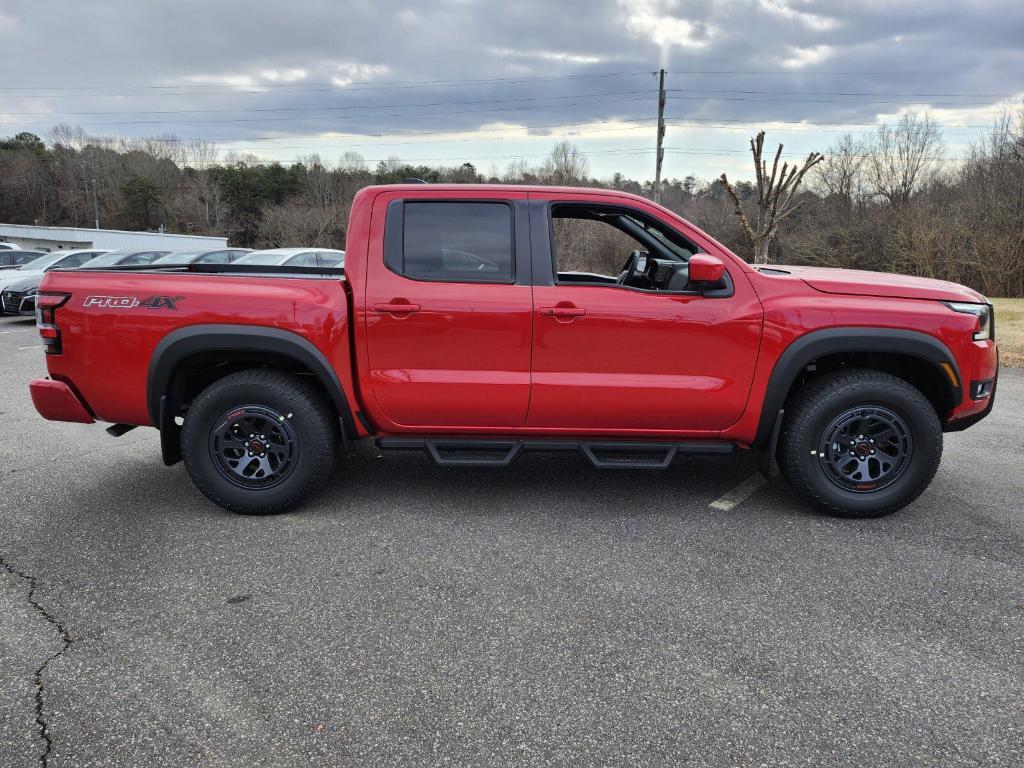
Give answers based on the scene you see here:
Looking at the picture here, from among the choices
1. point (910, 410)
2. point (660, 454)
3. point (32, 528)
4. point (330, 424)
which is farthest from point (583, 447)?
point (32, 528)

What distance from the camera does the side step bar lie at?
3.95 meters

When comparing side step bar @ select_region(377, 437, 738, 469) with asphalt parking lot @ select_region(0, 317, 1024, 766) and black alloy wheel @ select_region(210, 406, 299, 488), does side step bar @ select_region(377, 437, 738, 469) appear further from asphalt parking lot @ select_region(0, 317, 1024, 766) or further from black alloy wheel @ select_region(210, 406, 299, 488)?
black alloy wheel @ select_region(210, 406, 299, 488)

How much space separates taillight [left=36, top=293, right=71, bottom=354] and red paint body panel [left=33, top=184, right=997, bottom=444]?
0.05 meters

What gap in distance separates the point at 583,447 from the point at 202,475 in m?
2.23

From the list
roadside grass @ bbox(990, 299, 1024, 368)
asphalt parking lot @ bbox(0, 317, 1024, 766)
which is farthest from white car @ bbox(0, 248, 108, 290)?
roadside grass @ bbox(990, 299, 1024, 368)

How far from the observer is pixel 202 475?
394 cm

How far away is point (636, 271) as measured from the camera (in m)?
4.64

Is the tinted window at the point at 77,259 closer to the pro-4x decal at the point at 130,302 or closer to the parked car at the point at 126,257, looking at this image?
the parked car at the point at 126,257

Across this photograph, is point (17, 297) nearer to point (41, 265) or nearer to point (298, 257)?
point (41, 265)

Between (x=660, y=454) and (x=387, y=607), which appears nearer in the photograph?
(x=387, y=607)

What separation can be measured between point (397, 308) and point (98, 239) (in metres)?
56.2

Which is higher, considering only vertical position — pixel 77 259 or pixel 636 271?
pixel 636 271

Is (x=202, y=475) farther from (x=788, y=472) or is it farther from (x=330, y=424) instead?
(x=788, y=472)

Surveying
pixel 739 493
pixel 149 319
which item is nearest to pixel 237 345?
pixel 149 319
